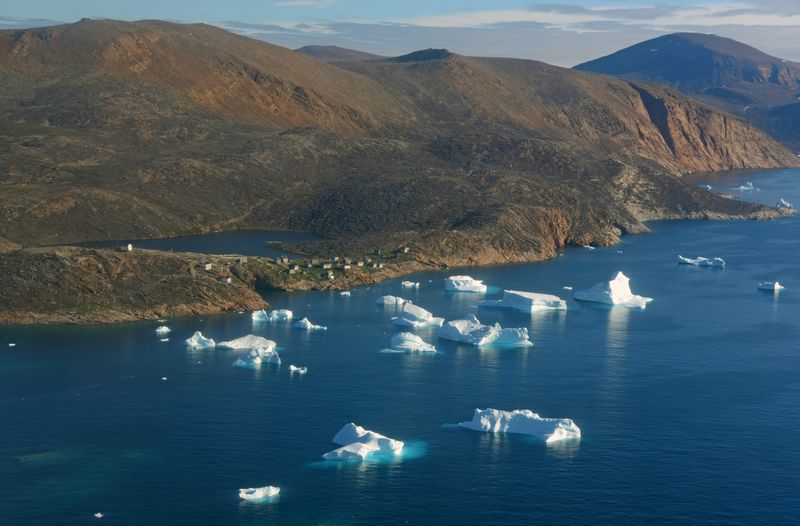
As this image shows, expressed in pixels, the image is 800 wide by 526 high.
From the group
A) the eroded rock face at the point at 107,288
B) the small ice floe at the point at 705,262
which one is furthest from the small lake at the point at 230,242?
the small ice floe at the point at 705,262

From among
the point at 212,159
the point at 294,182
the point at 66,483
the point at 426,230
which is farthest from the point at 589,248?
the point at 66,483

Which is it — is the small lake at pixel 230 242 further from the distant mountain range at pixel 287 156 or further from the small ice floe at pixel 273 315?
the small ice floe at pixel 273 315

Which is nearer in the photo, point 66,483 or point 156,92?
point 66,483

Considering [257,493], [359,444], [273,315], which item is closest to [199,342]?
[273,315]

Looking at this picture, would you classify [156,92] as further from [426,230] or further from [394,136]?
[426,230]

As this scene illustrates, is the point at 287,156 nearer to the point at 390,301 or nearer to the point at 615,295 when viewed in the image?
the point at 390,301

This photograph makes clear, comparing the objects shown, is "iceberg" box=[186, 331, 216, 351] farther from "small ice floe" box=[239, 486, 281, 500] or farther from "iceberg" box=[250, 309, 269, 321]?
"small ice floe" box=[239, 486, 281, 500]
